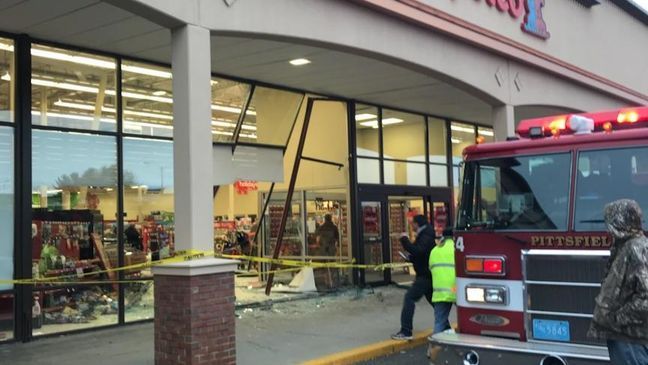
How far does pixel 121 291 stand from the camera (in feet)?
34.1

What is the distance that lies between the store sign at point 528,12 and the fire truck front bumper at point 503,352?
365 inches

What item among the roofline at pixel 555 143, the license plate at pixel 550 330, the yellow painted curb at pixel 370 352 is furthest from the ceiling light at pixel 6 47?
the license plate at pixel 550 330

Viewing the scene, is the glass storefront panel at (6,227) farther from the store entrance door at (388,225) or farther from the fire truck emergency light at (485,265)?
the store entrance door at (388,225)

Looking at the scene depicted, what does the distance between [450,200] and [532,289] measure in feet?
38.0

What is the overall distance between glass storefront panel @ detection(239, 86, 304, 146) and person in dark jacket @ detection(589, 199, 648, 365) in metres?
9.27

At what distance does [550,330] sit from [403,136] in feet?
35.5

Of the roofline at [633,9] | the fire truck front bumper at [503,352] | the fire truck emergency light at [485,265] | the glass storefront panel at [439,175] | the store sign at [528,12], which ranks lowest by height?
the fire truck front bumper at [503,352]

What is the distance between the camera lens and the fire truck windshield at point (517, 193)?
5695mm

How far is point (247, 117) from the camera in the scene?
42.2ft

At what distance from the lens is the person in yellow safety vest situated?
316 inches

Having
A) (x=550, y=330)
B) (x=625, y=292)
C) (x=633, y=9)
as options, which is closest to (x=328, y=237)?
(x=550, y=330)

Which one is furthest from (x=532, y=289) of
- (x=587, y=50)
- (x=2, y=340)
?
(x=587, y=50)

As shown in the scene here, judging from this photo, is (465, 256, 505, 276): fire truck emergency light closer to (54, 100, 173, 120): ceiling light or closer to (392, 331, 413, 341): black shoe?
(392, 331, 413, 341): black shoe

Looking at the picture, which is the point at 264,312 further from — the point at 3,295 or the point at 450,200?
the point at 450,200
